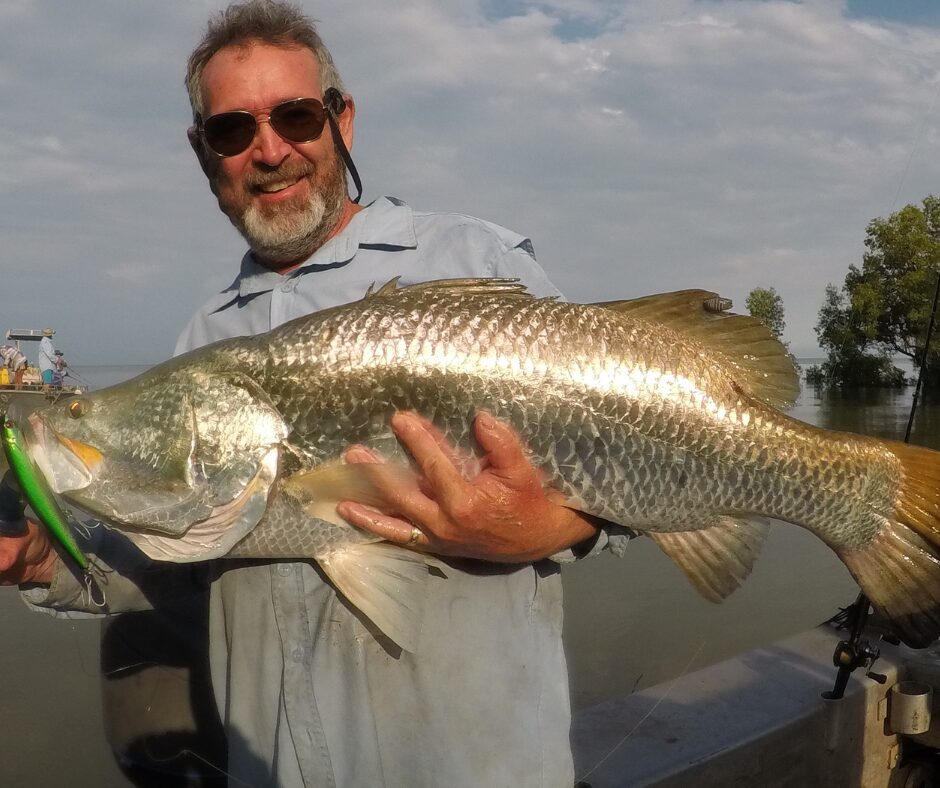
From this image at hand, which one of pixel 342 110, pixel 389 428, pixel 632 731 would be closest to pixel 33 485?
pixel 389 428

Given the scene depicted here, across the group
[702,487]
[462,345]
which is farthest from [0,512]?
[702,487]

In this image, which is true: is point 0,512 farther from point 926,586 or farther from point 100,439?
point 926,586

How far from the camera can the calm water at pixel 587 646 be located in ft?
16.9

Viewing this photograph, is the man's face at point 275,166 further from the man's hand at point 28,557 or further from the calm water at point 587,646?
the calm water at point 587,646

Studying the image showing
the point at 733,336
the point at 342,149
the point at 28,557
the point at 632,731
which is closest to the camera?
the point at 28,557

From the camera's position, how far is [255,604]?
221 cm

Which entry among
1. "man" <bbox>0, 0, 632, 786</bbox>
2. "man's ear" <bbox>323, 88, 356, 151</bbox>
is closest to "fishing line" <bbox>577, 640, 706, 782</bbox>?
"man" <bbox>0, 0, 632, 786</bbox>

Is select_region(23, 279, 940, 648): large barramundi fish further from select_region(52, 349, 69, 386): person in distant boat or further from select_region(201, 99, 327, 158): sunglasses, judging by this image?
select_region(52, 349, 69, 386): person in distant boat

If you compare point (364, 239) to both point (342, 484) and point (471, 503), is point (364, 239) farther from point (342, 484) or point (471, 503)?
point (471, 503)

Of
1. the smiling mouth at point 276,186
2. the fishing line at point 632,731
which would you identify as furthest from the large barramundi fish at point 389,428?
the fishing line at point 632,731

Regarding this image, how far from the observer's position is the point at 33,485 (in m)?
2.01

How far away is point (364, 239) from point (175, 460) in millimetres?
883

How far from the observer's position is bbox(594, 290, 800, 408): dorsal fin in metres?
2.31

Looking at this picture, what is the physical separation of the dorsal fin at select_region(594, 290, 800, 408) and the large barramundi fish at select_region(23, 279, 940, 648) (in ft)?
0.12
